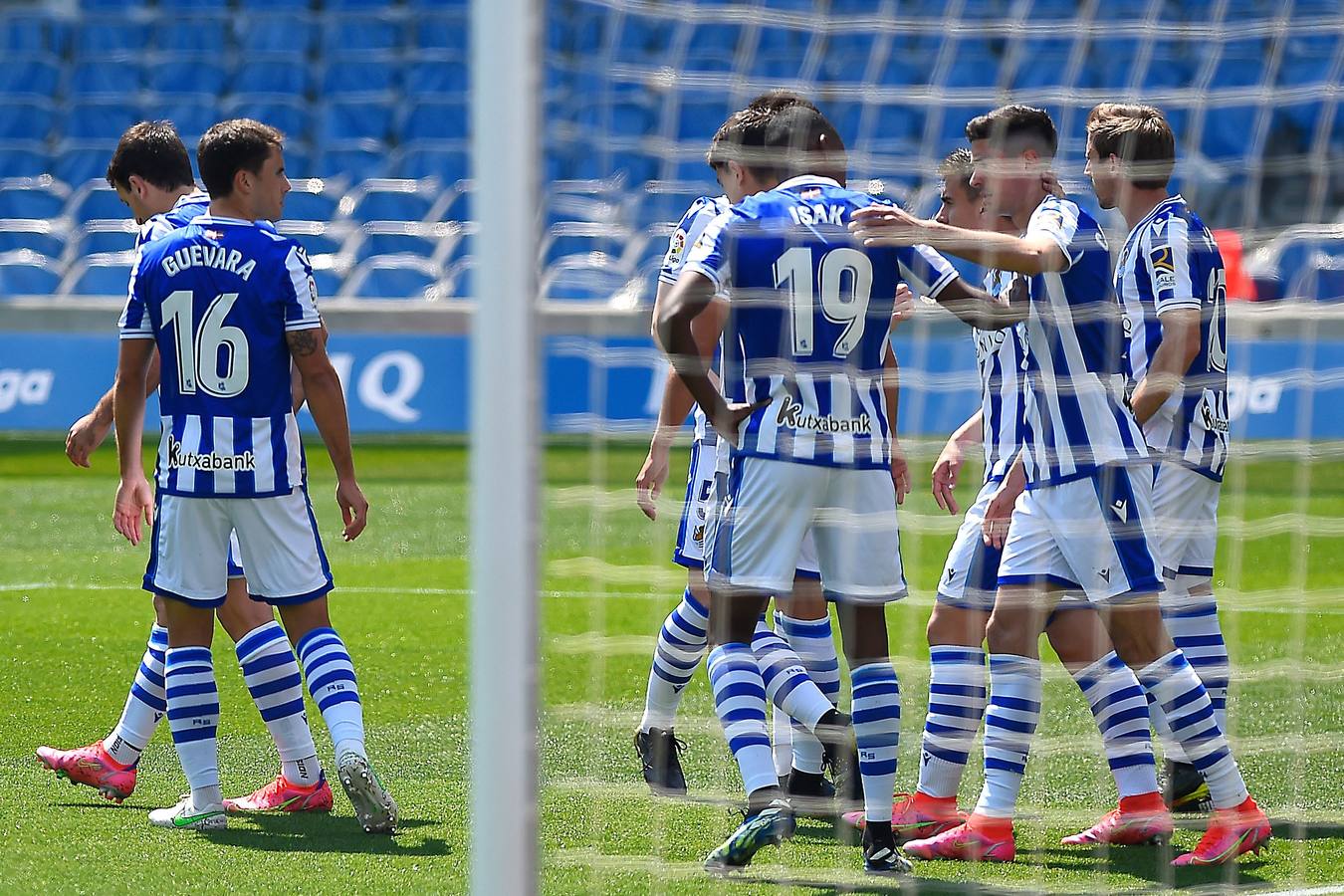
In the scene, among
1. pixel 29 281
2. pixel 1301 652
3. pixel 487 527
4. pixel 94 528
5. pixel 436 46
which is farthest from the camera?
pixel 436 46

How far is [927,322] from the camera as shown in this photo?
699 cm

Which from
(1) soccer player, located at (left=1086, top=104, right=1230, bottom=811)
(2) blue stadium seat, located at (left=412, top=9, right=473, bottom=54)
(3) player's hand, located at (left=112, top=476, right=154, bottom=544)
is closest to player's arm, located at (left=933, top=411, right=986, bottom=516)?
(1) soccer player, located at (left=1086, top=104, right=1230, bottom=811)

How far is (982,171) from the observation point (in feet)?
14.2

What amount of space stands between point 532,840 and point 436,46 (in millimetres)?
16377

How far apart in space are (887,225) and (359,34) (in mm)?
15784

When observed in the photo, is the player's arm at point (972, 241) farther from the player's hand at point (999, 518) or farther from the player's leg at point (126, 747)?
the player's leg at point (126, 747)

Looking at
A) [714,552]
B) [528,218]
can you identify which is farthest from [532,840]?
[714,552]

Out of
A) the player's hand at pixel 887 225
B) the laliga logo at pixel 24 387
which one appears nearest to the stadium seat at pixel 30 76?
the laliga logo at pixel 24 387

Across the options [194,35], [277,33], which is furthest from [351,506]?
[194,35]

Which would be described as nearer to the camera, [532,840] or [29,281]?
[532,840]

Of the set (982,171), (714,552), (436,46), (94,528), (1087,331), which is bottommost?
(94,528)

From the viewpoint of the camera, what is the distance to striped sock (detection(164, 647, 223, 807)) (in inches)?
174

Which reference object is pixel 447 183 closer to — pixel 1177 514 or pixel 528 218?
pixel 1177 514

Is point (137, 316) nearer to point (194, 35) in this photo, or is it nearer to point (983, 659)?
point (983, 659)
